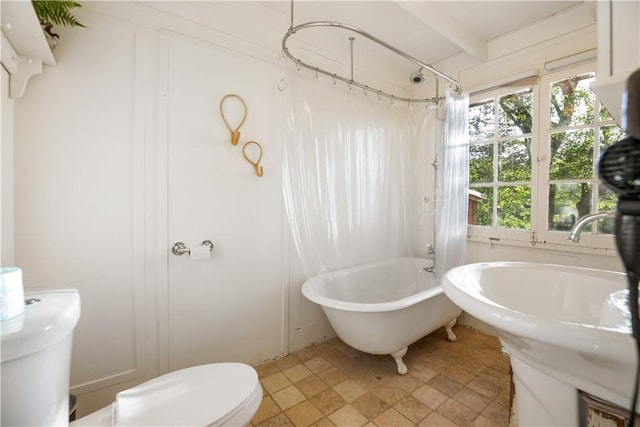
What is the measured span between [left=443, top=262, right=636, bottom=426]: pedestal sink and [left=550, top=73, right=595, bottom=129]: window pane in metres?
1.40

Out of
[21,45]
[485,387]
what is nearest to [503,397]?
[485,387]

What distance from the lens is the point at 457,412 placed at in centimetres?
145

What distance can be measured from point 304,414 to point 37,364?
119 centimetres

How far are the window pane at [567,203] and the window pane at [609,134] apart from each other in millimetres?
287

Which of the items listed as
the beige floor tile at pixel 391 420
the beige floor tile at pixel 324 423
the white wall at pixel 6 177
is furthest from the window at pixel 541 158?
the white wall at pixel 6 177

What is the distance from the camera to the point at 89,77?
52.6 inches

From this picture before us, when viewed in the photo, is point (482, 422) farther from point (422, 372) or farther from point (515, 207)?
point (515, 207)

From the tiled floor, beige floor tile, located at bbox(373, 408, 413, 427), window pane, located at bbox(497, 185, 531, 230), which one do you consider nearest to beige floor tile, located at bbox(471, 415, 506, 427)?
the tiled floor

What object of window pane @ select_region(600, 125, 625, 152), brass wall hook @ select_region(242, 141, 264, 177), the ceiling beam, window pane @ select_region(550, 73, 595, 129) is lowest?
brass wall hook @ select_region(242, 141, 264, 177)

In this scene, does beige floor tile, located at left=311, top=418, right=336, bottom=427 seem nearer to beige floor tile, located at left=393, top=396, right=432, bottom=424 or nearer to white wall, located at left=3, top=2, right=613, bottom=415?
beige floor tile, located at left=393, top=396, right=432, bottom=424

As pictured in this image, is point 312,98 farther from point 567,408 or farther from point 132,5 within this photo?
point 567,408

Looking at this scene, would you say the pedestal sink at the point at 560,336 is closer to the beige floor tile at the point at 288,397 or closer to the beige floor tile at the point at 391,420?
the beige floor tile at the point at 391,420

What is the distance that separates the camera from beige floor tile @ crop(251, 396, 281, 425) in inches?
55.8

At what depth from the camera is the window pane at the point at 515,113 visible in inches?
83.6
